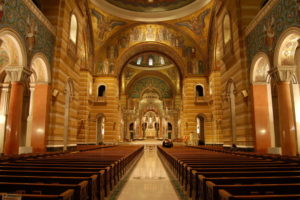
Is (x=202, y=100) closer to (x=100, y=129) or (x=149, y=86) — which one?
(x=100, y=129)

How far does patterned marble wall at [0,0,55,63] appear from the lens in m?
8.05

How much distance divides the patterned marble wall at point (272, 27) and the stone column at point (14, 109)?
10343 millimetres

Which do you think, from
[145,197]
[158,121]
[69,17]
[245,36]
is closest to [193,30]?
[245,36]

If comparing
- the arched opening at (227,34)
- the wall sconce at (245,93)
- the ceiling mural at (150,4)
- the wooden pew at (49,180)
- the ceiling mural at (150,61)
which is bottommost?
the wooden pew at (49,180)

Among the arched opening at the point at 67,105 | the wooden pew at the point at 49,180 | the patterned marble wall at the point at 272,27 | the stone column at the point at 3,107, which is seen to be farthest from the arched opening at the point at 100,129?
the wooden pew at the point at 49,180

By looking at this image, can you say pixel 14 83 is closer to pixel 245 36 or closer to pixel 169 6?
pixel 245 36

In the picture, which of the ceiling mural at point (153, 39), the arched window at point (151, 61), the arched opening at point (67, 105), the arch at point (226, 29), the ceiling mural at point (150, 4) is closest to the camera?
the arched opening at point (67, 105)

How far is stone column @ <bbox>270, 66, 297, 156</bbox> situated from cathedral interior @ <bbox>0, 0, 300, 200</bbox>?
38 millimetres

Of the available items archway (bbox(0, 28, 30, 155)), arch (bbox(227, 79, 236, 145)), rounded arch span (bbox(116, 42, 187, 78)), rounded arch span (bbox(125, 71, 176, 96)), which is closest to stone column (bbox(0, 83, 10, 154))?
archway (bbox(0, 28, 30, 155))

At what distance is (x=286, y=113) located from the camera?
8586mm

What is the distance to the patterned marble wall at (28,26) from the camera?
805cm

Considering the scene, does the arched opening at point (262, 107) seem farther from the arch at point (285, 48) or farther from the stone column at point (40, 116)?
the stone column at point (40, 116)

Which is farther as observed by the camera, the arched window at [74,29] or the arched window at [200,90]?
the arched window at [200,90]

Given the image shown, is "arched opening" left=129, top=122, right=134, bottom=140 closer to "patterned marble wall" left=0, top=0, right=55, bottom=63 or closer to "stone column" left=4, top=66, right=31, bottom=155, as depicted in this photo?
"patterned marble wall" left=0, top=0, right=55, bottom=63
